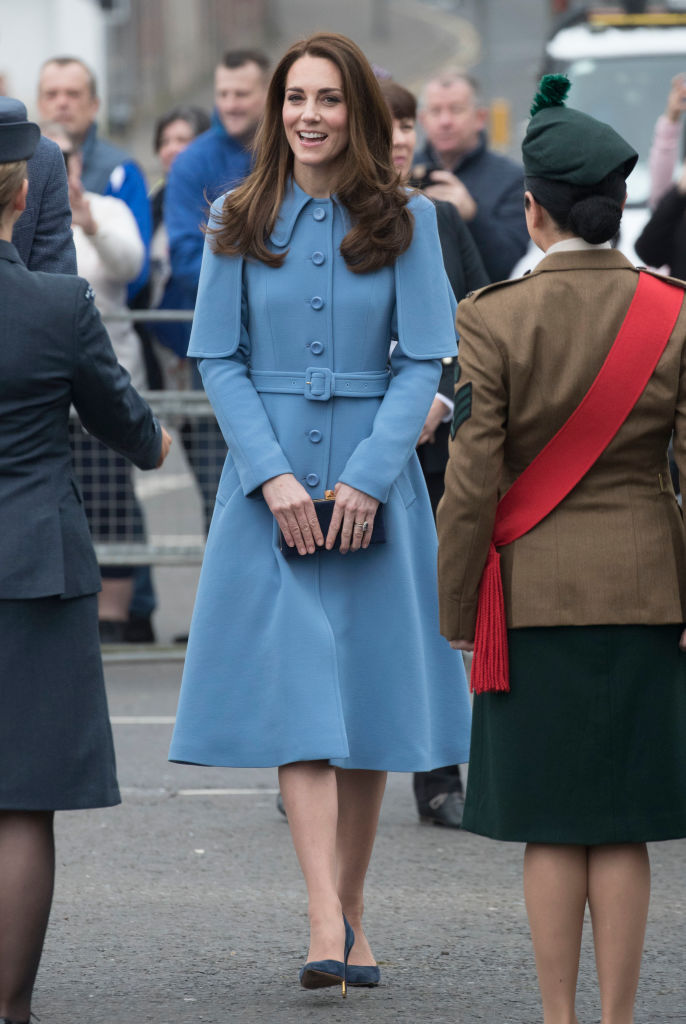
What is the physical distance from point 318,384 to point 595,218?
101 cm

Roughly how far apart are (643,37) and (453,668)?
10574 millimetres

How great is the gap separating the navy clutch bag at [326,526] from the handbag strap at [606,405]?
28.8 inches

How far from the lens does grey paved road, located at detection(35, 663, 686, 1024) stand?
4.27m

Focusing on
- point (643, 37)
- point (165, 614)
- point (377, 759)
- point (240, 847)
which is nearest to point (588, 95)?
point (643, 37)

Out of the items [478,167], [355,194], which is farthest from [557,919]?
[478,167]

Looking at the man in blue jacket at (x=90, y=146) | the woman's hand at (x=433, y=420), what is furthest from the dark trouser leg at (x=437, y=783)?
the man in blue jacket at (x=90, y=146)

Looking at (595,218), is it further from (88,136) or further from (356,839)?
(88,136)

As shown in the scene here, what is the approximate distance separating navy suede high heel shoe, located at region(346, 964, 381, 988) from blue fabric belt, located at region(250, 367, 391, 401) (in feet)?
4.52

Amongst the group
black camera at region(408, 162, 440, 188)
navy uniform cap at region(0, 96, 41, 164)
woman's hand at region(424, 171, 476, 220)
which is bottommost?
woman's hand at region(424, 171, 476, 220)

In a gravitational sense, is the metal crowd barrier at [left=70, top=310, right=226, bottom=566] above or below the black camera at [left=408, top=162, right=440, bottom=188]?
below

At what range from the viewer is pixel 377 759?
4.36m

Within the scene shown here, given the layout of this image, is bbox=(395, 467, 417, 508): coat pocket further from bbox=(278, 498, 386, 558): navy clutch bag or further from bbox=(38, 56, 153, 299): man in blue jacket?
bbox=(38, 56, 153, 299): man in blue jacket

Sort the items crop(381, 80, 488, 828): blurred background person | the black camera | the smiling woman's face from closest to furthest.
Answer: the smiling woman's face → crop(381, 80, 488, 828): blurred background person → the black camera

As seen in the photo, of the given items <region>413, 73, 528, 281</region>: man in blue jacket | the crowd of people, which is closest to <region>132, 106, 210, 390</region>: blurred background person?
<region>413, 73, 528, 281</region>: man in blue jacket
